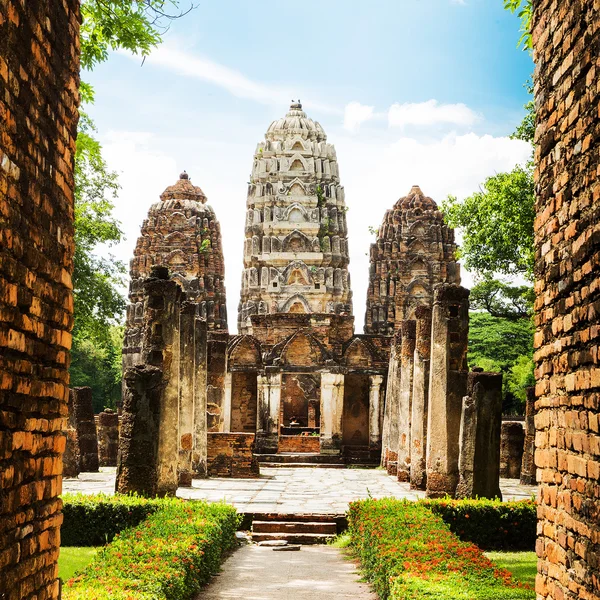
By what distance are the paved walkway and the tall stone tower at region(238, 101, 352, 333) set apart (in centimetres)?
3398

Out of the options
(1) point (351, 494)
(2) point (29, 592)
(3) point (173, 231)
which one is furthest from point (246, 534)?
(3) point (173, 231)

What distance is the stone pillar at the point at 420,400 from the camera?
17422 millimetres

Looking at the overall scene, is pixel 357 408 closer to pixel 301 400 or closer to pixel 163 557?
pixel 301 400

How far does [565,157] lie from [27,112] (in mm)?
2748

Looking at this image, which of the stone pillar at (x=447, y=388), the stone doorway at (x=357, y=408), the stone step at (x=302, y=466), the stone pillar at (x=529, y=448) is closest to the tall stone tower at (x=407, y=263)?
the stone doorway at (x=357, y=408)

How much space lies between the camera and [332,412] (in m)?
27.0

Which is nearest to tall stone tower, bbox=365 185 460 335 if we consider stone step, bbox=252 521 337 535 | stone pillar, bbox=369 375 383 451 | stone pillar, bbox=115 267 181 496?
stone pillar, bbox=369 375 383 451

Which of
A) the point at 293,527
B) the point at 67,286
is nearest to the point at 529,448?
the point at 293,527

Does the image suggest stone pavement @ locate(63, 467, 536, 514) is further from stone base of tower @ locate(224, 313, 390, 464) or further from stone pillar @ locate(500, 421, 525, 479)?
stone base of tower @ locate(224, 313, 390, 464)

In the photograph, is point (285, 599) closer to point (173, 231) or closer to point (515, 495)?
point (515, 495)

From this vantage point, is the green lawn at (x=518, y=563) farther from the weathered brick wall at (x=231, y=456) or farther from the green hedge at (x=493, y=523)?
the weathered brick wall at (x=231, y=456)

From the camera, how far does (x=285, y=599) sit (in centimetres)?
905

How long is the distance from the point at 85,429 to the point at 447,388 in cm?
980

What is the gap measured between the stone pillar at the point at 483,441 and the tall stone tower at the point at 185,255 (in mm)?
28884
